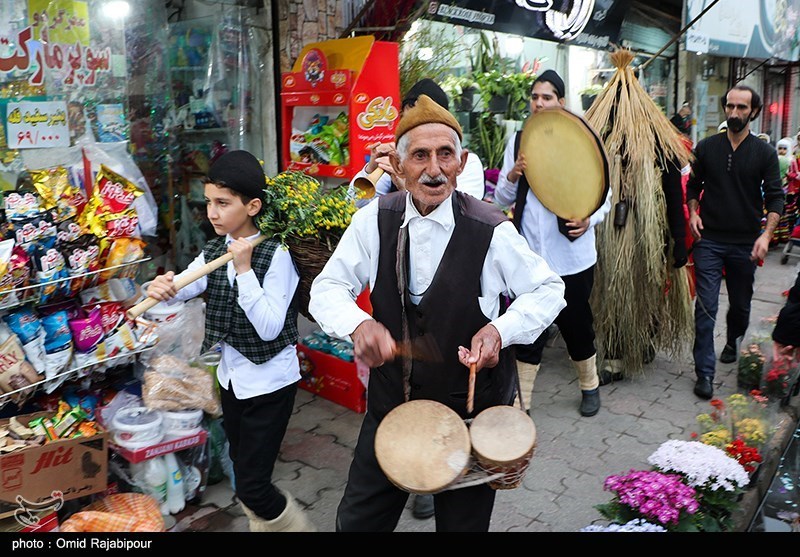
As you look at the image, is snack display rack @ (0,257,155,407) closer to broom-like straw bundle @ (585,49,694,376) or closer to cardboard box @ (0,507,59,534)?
cardboard box @ (0,507,59,534)

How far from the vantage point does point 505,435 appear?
2.09m

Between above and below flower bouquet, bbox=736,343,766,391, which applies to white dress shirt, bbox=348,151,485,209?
above

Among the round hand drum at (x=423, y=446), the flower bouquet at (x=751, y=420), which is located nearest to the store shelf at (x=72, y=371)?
the round hand drum at (x=423, y=446)

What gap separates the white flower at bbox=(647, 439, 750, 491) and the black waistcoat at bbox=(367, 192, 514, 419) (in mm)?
1278

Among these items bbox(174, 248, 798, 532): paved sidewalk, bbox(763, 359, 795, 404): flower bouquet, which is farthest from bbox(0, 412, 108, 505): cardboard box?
bbox(763, 359, 795, 404): flower bouquet

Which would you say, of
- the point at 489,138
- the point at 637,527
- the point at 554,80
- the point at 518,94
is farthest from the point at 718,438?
the point at 518,94

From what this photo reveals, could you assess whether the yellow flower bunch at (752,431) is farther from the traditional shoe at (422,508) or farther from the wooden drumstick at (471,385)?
the wooden drumstick at (471,385)

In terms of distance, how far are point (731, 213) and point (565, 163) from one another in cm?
185

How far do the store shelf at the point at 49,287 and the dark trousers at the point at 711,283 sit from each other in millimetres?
3644

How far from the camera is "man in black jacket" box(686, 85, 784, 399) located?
4844 millimetres

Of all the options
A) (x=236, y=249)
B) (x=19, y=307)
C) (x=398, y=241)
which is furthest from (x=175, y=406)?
(x=398, y=241)

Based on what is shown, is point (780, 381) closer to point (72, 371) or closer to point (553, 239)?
point (553, 239)

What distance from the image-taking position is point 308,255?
291 centimetres

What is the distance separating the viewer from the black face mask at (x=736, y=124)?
15.8 ft
